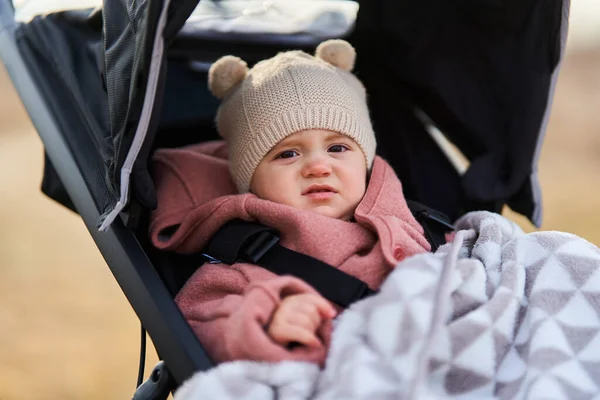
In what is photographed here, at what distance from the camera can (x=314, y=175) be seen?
1.12 metres

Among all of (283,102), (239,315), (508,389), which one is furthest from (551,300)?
(283,102)

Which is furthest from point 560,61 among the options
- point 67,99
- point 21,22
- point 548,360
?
point 21,22

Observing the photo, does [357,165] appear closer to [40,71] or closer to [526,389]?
[526,389]

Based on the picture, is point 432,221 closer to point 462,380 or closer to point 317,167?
point 317,167

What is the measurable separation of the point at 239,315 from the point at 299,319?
0.25 ft

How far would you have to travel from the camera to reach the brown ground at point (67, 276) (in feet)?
5.88

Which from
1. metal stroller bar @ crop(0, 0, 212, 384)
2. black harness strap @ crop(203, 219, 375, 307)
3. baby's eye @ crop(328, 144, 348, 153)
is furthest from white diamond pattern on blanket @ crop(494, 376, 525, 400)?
baby's eye @ crop(328, 144, 348, 153)

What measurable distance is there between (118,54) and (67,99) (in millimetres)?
287

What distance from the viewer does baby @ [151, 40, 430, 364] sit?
1036 millimetres

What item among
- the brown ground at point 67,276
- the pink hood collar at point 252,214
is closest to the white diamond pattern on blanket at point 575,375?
the pink hood collar at point 252,214

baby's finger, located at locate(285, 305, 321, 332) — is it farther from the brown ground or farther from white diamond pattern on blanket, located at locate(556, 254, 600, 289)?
the brown ground

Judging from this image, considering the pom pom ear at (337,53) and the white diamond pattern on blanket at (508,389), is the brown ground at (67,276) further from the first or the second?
the white diamond pattern on blanket at (508,389)

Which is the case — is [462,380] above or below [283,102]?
below

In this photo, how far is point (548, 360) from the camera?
2.80 feet
